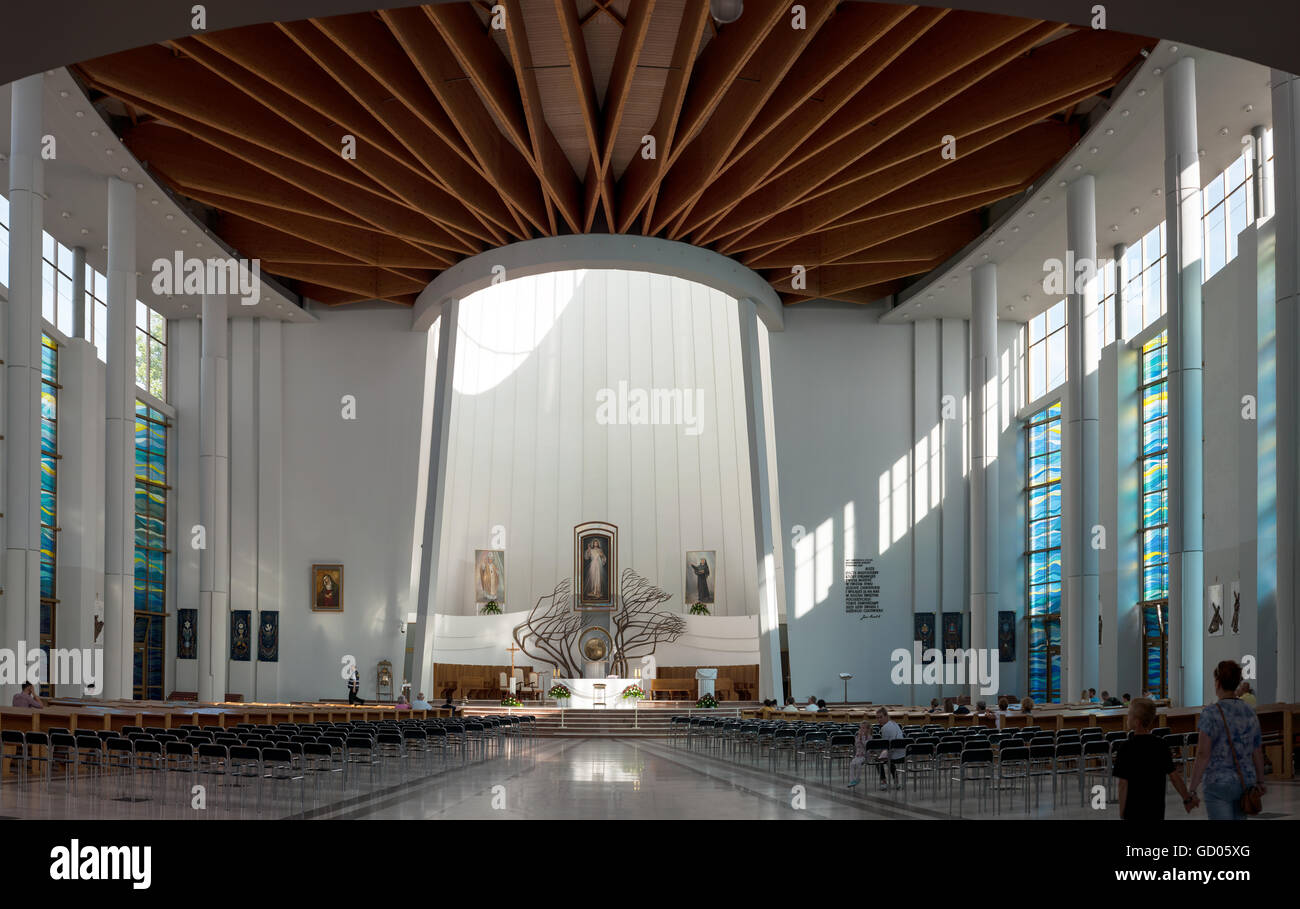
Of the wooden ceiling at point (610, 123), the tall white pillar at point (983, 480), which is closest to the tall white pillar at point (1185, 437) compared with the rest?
the wooden ceiling at point (610, 123)

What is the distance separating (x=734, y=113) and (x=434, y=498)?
1170 cm

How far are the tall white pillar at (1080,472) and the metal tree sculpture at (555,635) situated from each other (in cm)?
1390

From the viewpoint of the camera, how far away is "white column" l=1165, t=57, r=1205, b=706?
15930 mm

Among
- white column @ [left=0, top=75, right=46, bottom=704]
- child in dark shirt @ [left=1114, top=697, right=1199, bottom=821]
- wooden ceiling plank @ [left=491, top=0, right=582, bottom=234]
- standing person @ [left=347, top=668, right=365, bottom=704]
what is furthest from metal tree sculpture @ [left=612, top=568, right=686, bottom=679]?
child in dark shirt @ [left=1114, top=697, right=1199, bottom=821]

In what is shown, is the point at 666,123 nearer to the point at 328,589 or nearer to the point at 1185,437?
the point at 1185,437

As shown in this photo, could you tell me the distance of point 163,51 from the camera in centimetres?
1786

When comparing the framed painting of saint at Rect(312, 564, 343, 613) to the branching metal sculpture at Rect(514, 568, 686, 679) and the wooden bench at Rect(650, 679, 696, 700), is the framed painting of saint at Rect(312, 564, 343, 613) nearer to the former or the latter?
the branching metal sculpture at Rect(514, 568, 686, 679)

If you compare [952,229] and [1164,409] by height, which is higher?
[952,229]

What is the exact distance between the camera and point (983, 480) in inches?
961

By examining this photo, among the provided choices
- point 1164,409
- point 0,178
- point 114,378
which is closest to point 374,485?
point 114,378

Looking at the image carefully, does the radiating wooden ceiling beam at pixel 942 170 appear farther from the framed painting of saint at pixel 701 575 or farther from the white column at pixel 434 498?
the framed painting of saint at pixel 701 575

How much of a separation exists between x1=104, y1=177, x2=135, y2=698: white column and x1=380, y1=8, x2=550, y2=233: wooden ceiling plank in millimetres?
6566

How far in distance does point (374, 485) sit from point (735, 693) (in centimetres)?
1042
